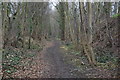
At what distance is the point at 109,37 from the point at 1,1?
36.3 ft

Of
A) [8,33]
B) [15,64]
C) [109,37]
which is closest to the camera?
[15,64]

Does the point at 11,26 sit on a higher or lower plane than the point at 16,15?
lower

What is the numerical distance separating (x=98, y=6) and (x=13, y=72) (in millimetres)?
15765

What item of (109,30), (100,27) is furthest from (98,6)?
(109,30)

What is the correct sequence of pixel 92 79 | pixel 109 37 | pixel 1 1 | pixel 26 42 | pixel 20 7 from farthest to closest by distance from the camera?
1. pixel 26 42
2. pixel 20 7
3. pixel 109 37
4. pixel 1 1
5. pixel 92 79

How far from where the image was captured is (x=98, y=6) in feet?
Result: 69.1

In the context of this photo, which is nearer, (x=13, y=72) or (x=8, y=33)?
(x=13, y=72)

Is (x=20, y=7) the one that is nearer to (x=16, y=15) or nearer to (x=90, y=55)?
(x=16, y=15)

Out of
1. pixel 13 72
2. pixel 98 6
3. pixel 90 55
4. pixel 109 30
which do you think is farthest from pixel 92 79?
pixel 98 6

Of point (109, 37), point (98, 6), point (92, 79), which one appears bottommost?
point (92, 79)

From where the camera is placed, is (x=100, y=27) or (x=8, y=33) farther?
(x=100, y=27)

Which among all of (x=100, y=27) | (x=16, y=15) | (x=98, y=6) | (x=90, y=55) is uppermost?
(x=98, y=6)

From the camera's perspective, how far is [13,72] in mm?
9133

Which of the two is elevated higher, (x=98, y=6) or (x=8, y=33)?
(x=98, y=6)
